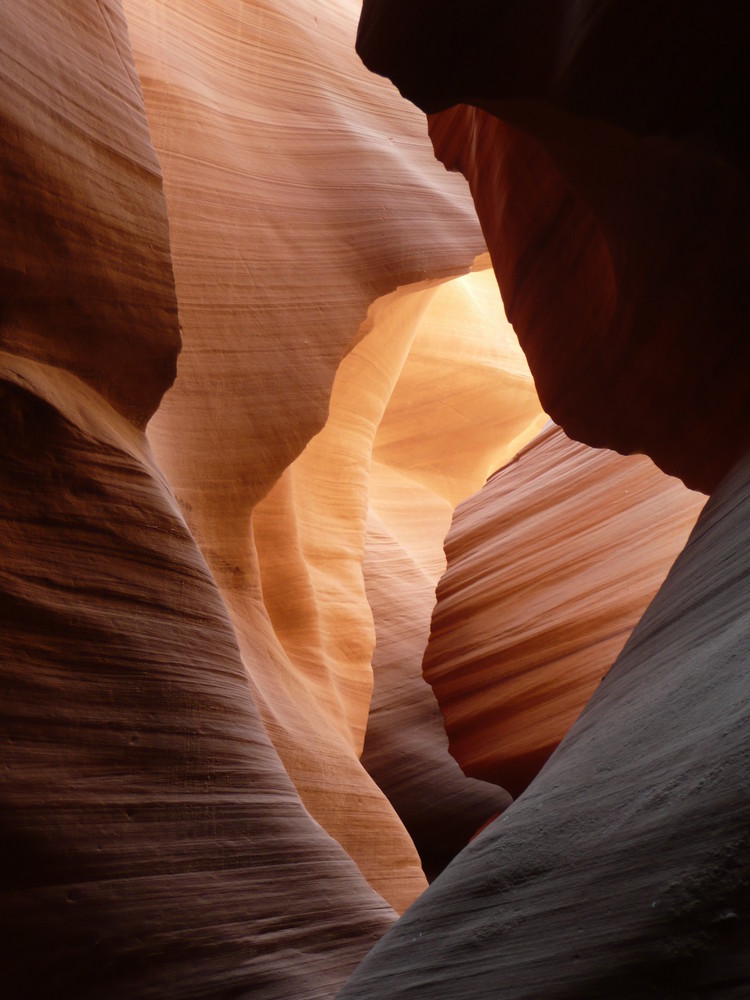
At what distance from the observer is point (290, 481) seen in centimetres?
542

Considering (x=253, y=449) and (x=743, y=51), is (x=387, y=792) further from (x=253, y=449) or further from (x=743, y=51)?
(x=743, y=51)

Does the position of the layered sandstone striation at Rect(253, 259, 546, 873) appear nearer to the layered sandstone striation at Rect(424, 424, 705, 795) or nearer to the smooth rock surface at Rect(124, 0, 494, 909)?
the smooth rock surface at Rect(124, 0, 494, 909)

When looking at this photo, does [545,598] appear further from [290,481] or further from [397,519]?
[397,519]

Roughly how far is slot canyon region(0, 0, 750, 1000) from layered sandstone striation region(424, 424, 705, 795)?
1.6 inches

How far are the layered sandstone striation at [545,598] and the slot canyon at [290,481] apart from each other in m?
0.04

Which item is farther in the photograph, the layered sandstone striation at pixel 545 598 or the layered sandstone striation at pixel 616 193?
the layered sandstone striation at pixel 545 598

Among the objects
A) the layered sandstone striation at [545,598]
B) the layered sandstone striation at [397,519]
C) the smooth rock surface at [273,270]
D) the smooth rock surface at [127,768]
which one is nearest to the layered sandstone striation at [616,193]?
the smooth rock surface at [273,270]

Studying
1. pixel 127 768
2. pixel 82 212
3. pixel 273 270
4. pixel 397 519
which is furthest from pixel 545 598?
pixel 397 519

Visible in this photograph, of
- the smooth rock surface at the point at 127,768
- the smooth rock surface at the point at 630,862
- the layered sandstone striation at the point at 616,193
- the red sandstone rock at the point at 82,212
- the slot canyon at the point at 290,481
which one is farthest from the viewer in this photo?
the red sandstone rock at the point at 82,212

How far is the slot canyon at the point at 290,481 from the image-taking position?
147 cm

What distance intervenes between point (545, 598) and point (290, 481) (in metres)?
1.82

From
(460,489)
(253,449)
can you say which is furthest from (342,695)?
(460,489)

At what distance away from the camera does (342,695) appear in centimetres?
565

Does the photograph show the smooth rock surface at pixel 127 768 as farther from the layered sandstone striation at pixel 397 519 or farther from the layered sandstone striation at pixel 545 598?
the layered sandstone striation at pixel 545 598
